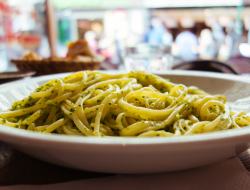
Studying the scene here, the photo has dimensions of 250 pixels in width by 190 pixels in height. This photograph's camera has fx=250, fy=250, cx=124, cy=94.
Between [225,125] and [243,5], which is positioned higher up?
[243,5]

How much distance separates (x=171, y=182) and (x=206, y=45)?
832 centimetres

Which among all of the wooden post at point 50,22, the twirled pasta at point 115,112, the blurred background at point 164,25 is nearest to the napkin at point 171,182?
the twirled pasta at point 115,112

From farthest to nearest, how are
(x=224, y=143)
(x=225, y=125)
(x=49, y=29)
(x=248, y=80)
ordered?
(x=49, y=29) → (x=248, y=80) → (x=225, y=125) → (x=224, y=143)

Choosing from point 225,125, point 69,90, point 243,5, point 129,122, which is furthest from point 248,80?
point 243,5

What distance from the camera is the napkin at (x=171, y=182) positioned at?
0.51 metres

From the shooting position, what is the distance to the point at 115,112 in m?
0.80

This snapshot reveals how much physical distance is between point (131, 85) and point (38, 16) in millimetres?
5382

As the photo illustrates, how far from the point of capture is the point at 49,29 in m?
3.78

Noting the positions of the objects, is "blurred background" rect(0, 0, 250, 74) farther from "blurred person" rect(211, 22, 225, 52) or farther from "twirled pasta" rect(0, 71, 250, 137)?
"twirled pasta" rect(0, 71, 250, 137)

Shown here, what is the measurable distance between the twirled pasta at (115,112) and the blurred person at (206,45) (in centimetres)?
752

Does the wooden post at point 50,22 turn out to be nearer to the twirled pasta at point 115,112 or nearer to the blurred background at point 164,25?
the twirled pasta at point 115,112

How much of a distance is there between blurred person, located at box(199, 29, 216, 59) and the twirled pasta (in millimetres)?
7519

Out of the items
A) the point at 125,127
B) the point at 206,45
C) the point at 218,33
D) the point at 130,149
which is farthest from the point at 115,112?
the point at 218,33

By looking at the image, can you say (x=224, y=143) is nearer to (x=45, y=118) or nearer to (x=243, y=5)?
(x=45, y=118)
